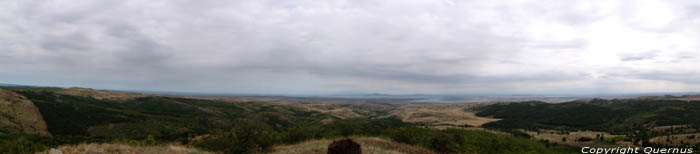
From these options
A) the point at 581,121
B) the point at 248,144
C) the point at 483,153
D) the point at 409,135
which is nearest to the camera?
the point at 248,144

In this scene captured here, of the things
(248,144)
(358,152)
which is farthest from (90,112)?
(358,152)

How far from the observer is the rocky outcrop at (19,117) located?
78.9 meters

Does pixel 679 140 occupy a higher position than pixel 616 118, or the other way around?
pixel 679 140

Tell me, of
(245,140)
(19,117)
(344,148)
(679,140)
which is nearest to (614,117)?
(679,140)

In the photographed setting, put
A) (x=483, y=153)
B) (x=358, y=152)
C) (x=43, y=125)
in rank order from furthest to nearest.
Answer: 1. (x=43, y=125)
2. (x=483, y=153)
3. (x=358, y=152)

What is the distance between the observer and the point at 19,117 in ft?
293

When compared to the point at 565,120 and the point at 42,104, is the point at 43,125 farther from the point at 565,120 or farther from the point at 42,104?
the point at 565,120

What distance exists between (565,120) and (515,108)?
63.4 meters

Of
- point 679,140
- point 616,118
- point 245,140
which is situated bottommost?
point 616,118

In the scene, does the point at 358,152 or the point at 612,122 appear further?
the point at 612,122

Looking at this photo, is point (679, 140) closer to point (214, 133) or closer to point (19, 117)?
point (214, 133)

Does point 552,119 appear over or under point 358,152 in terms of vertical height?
under

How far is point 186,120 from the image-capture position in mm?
117938

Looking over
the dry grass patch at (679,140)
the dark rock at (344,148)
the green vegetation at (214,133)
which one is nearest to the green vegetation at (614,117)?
the dry grass patch at (679,140)
